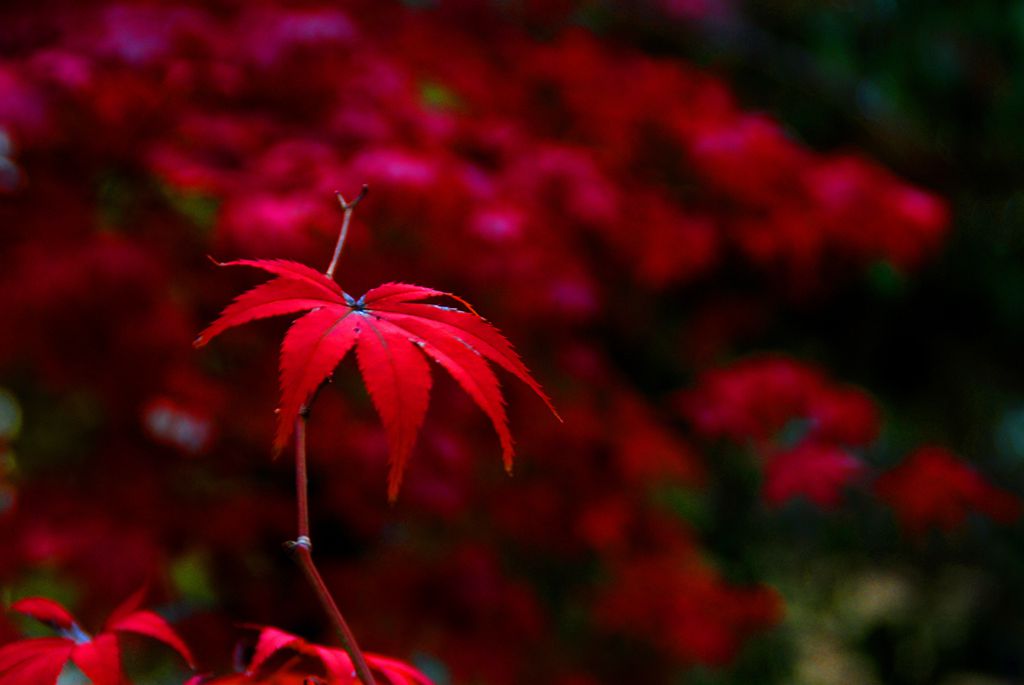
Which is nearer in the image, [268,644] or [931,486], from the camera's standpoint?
[268,644]

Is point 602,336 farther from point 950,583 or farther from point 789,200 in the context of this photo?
point 950,583

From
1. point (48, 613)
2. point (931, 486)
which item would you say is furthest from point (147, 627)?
point (931, 486)

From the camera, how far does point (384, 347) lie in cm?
71

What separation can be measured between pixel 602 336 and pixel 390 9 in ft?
6.45

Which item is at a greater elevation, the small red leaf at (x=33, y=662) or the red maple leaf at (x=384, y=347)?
the red maple leaf at (x=384, y=347)

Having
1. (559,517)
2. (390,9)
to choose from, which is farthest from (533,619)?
(390,9)

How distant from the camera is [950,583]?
4.55 meters

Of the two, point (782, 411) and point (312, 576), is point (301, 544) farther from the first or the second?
point (782, 411)

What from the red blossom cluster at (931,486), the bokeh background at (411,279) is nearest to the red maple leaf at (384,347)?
the bokeh background at (411,279)

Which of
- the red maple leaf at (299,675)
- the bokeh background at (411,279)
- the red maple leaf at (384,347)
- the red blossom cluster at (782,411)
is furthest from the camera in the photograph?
the red blossom cluster at (782,411)

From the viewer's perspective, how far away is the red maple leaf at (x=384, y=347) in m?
0.67

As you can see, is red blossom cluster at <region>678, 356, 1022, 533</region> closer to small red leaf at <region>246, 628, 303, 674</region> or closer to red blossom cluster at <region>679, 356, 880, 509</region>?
red blossom cluster at <region>679, 356, 880, 509</region>

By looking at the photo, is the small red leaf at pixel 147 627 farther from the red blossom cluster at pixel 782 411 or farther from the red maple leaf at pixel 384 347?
the red blossom cluster at pixel 782 411

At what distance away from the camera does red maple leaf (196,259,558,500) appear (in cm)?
67
